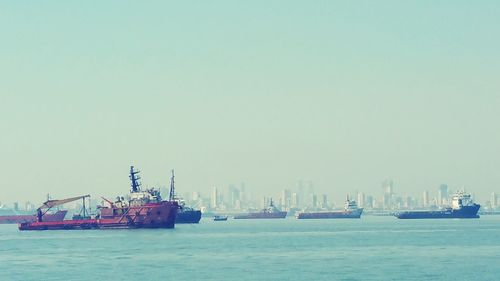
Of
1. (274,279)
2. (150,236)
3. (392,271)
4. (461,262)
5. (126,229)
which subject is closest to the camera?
(274,279)

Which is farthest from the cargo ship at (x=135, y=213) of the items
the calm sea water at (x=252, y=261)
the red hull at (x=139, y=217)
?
the calm sea water at (x=252, y=261)

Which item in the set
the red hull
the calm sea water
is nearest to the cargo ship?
the red hull

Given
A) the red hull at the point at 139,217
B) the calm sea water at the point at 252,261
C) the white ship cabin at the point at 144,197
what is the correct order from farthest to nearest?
the white ship cabin at the point at 144,197 → the red hull at the point at 139,217 → the calm sea water at the point at 252,261

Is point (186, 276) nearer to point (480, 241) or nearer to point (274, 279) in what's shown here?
point (274, 279)

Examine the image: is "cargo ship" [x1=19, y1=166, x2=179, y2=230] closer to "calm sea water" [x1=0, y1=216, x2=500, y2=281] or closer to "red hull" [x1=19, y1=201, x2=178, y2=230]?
"red hull" [x1=19, y1=201, x2=178, y2=230]

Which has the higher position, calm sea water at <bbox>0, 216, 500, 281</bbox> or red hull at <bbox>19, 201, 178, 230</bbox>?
red hull at <bbox>19, 201, 178, 230</bbox>

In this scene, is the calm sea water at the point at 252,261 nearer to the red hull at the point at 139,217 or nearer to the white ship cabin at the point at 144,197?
the red hull at the point at 139,217

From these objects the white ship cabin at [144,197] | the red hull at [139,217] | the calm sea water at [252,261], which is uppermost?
the white ship cabin at [144,197]

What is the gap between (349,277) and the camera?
7562 cm

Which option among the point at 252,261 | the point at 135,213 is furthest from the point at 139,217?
the point at 252,261

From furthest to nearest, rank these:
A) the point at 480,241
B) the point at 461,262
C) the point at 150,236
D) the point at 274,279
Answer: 1. the point at 150,236
2. the point at 480,241
3. the point at 461,262
4. the point at 274,279

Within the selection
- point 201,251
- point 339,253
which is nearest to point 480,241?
point 339,253

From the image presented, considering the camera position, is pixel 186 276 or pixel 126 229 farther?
pixel 126 229

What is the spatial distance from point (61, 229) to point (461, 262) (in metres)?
117
